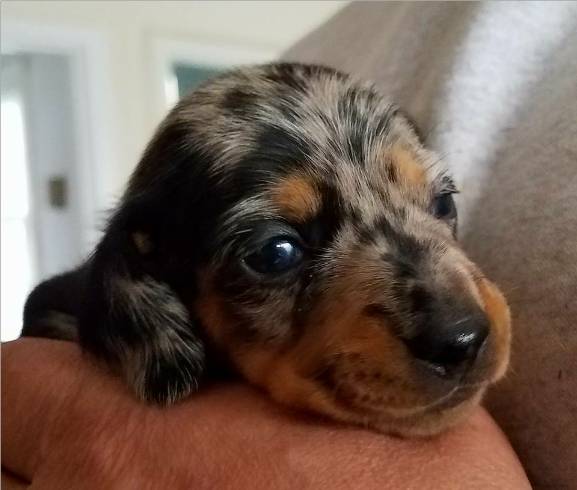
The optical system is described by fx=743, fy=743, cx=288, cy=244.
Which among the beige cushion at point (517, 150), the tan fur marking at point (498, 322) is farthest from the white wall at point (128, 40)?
the tan fur marking at point (498, 322)

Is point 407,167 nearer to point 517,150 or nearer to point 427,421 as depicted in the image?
point 517,150

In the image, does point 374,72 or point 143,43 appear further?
point 143,43

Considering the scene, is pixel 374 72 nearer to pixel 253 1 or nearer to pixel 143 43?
pixel 143 43

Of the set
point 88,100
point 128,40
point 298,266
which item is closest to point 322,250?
point 298,266

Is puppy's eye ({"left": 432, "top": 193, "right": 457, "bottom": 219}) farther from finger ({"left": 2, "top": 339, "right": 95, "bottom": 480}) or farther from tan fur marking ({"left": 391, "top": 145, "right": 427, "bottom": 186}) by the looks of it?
finger ({"left": 2, "top": 339, "right": 95, "bottom": 480})

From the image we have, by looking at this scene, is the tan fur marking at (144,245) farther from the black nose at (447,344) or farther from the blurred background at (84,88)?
the blurred background at (84,88)

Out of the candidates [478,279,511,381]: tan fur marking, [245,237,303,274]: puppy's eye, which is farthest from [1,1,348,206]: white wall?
[478,279,511,381]: tan fur marking

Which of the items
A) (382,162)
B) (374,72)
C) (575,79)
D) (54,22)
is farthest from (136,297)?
(54,22)
